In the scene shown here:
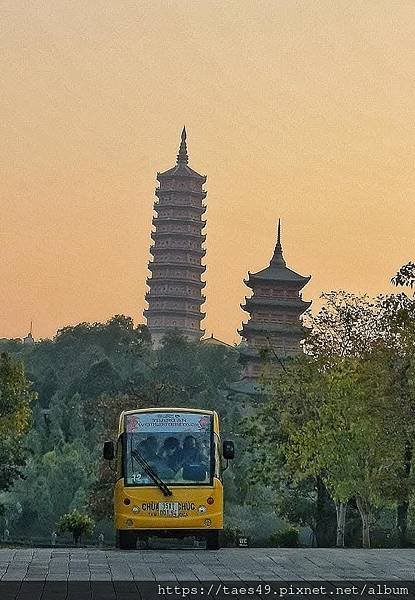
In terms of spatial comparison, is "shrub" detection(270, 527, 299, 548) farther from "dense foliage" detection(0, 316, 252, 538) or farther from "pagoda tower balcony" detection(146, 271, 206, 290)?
"pagoda tower balcony" detection(146, 271, 206, 290)

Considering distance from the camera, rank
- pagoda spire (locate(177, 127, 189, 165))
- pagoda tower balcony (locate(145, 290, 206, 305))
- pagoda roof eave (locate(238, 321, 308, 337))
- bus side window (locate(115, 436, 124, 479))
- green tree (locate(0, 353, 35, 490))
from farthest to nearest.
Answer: pagoda spire (locate(177, 127, 189, 165))
pagoda tower balcony (locate(145, 290, 206, 305))
pagoda roof eave (locate(238, 321, 308, 337))
green tree (locate(0, 353, 35, 490))
bus side window (locate(115, 436, 124, 479))

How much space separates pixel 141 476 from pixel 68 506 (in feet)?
173

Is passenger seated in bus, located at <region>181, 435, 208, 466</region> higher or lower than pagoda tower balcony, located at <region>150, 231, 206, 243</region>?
lower

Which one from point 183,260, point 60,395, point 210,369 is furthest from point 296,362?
point 183,260

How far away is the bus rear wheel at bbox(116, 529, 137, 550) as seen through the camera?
25797mm

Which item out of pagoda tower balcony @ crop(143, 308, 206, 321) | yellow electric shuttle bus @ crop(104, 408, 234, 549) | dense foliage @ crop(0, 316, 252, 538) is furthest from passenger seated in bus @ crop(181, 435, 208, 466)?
pagoda tower balcony @ crop(143, 308, 206, 321)

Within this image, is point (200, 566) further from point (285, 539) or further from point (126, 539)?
point (285, 539)

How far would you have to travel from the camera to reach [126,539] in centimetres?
2589

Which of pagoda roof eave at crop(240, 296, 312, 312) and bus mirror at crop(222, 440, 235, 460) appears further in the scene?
pagoda roof eave at crop(240, 296, 312, 312)

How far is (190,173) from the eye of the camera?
17438 centimetres

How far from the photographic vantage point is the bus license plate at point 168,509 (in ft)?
84.2

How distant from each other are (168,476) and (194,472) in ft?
1.49

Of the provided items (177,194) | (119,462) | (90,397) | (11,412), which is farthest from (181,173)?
(119,462)

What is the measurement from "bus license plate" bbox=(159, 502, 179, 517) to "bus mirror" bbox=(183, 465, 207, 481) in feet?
1.92
